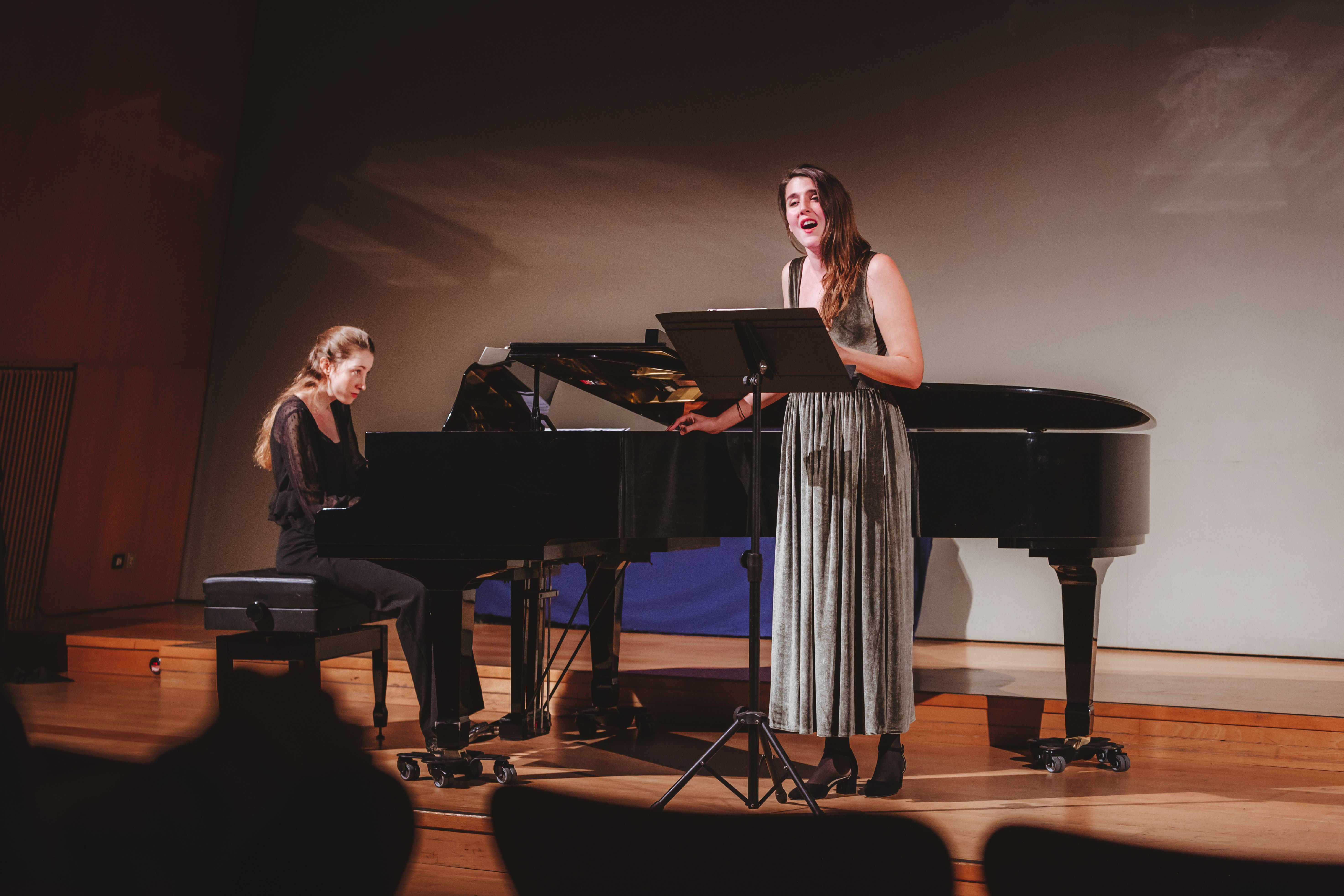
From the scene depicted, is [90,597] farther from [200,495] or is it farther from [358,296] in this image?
[358,296]

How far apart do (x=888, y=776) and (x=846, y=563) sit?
580 mm

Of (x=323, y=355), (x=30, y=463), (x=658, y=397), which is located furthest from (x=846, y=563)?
(x=30, y=463)

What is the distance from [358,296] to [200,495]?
147 cm

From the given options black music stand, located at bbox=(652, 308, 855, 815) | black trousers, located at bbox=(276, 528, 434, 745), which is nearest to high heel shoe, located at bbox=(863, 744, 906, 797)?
black music stand, located at bbox=(652, 308, 855, 815)

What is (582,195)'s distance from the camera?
5.80 meters

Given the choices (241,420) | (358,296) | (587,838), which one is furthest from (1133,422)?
(241,420)

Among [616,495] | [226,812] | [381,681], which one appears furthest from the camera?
[381,681]

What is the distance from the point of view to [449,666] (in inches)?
109

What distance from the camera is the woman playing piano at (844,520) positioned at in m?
2.58

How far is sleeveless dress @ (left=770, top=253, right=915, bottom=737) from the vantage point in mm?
2582

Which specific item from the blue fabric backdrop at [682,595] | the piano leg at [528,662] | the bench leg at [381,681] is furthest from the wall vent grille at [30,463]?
the piano leg at [528,662]

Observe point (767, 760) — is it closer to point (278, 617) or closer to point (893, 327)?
point (893, 327)

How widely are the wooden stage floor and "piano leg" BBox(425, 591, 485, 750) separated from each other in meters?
0.16

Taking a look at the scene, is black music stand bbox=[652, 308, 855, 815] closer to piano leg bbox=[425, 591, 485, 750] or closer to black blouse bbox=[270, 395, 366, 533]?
piano leg bbox=[425, 591, 485, 750]
